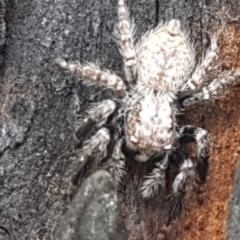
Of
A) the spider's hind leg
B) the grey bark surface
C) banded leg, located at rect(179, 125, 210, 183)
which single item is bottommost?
the grey bark surface

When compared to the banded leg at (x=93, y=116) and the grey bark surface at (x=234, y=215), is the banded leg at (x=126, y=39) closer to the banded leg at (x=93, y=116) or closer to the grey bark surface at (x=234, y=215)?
the banded leg at (x=93, y=116)

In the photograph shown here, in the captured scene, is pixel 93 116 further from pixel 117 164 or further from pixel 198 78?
pixel 198 78

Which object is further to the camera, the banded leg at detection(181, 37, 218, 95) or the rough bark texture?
the banded leg at detection(181, 37, 218, 95)

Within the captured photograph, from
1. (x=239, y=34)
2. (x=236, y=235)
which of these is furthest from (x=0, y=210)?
(x=239, y=34)

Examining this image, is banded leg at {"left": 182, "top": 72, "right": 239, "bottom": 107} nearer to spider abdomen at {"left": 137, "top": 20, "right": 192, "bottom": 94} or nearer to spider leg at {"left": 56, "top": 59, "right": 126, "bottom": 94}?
spider abdomen at {"left": 137, "top": 20, "right": 192, "bottom": 94}

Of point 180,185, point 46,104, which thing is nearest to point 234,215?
point 180,185

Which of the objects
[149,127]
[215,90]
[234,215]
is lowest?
[234,215]

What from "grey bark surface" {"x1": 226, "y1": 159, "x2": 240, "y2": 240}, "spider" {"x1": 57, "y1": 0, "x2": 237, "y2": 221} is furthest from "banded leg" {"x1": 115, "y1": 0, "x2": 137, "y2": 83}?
"grey bark surface" {"x1": 226, "y1": 159, "x2": 240, "y2": 240}

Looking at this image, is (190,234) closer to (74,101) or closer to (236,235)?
(236,235)
